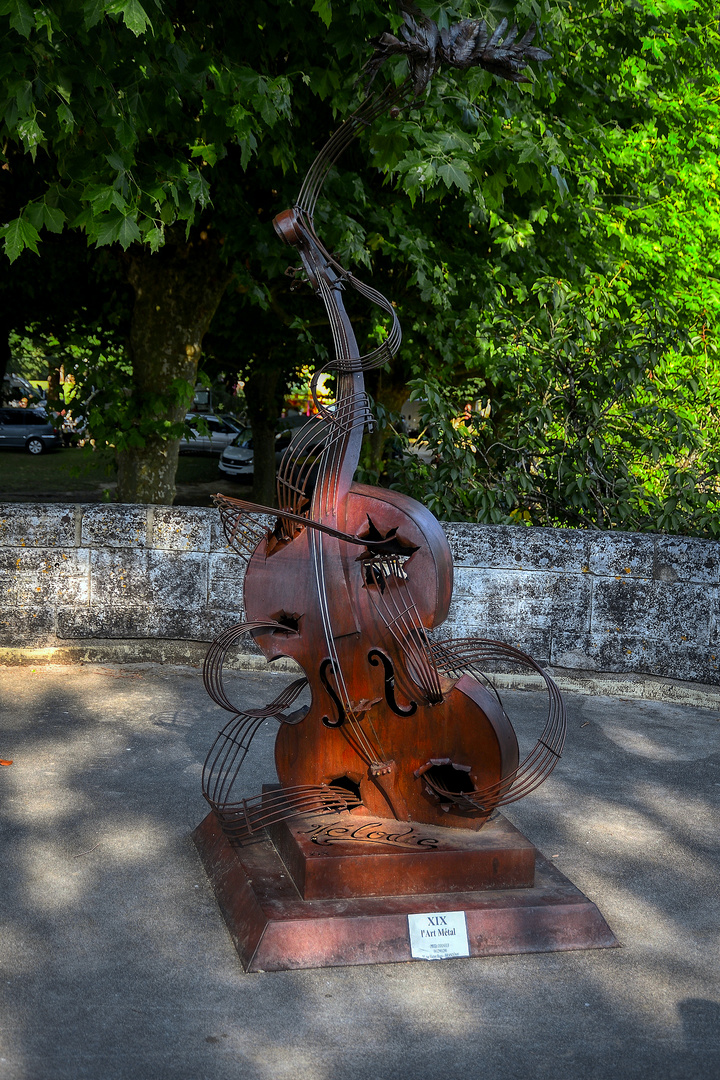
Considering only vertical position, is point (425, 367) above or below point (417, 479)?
above

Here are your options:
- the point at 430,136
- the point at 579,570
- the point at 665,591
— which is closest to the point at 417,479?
the point at 579,570

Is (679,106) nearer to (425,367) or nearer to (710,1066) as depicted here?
(425,367)

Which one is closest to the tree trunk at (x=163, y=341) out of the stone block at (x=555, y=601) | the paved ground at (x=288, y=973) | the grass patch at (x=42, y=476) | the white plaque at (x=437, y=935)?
the stone block at (x=555, y=601)

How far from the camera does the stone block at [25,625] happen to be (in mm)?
8289

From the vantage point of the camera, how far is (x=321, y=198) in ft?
29.1

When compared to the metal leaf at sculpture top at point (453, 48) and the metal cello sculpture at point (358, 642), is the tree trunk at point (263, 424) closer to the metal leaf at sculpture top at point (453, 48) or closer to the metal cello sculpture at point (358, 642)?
the metal cello sculpture at point (358, 642)

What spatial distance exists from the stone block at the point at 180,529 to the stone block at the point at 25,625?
1.03 metres

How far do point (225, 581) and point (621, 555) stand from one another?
3.13 meters

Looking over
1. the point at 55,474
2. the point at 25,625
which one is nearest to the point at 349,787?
the point at 25,625

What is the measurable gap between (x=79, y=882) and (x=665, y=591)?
5.10m

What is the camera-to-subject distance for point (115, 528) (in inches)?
329

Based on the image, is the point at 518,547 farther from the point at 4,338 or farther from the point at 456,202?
the point at 4,338

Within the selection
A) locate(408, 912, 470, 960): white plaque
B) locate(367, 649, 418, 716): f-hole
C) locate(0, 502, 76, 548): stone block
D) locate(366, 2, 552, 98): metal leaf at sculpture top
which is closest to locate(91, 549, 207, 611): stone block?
locate(0, 502, 76, 548): stone block

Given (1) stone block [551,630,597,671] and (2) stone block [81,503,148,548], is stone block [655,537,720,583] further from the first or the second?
(2) stone block [81,503,148,548]
